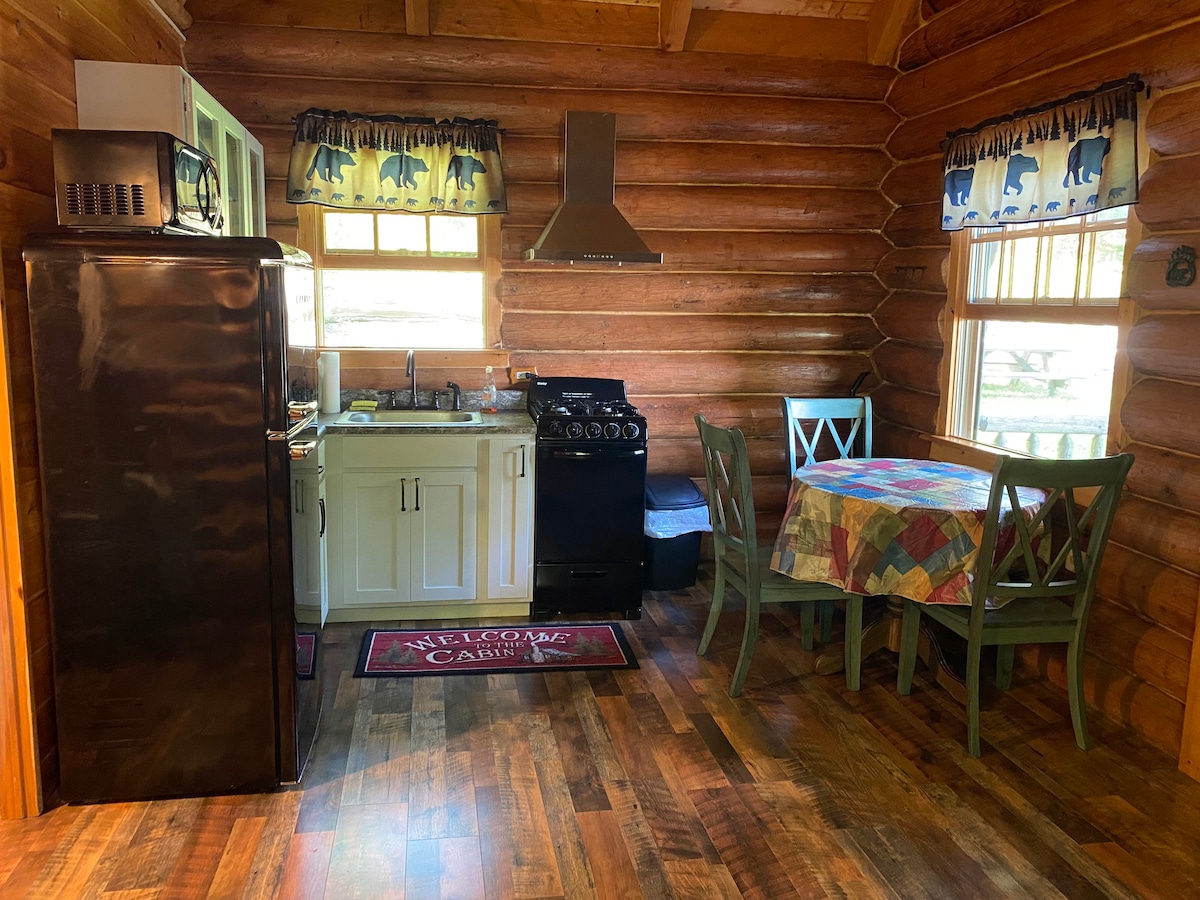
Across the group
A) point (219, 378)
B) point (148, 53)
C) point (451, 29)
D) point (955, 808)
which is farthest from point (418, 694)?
point (451, 29)

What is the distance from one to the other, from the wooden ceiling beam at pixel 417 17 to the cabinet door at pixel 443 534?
2.02 metres

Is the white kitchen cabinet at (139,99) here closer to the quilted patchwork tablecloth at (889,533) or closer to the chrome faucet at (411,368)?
the chrome faucet at (411,368)

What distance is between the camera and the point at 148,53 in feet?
11.7

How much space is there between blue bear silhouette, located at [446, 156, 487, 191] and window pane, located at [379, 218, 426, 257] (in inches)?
12.6

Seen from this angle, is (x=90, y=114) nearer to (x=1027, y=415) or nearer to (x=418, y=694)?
(x=418, y=694)

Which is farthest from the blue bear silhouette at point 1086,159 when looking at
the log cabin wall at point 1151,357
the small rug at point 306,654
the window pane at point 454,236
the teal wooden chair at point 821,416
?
the small rug at point 306,654

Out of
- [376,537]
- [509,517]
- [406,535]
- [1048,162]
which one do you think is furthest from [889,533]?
[376,537]

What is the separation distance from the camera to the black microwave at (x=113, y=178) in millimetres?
2490

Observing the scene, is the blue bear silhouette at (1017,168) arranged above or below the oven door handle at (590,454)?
above

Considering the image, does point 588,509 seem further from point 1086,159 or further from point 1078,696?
point 1086,159

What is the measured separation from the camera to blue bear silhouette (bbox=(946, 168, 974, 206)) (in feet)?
13.2

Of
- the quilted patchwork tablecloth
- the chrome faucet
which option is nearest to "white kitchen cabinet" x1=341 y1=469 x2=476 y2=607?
the chrome faucet

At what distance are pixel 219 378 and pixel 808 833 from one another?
2.07 meters

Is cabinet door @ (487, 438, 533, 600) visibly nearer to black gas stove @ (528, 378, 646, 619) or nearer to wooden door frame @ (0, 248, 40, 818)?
black gas stove @ (528, 378, 646, 619)
